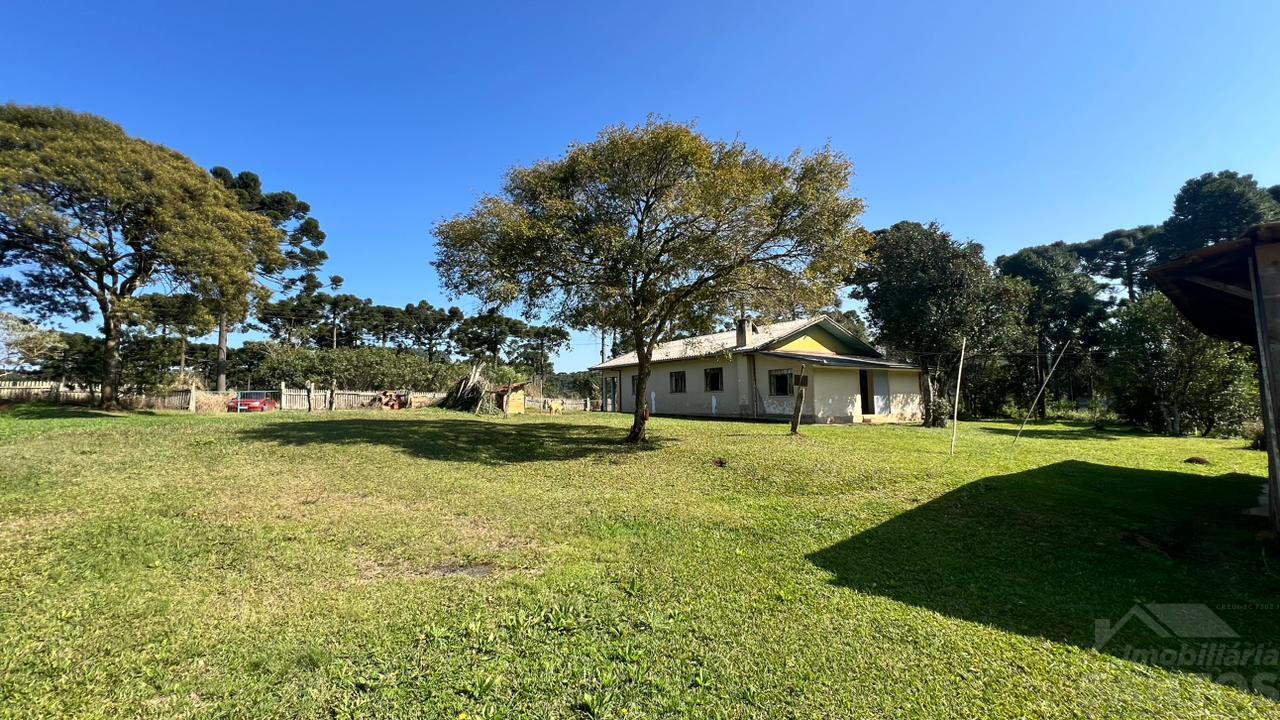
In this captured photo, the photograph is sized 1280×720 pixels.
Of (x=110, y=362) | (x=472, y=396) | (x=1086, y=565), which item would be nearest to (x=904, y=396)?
(x=1086, y=565)

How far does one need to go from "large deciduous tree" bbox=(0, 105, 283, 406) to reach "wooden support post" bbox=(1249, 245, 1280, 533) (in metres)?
26.0

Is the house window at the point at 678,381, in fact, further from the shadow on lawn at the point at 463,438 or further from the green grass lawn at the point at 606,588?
the green grass lawn at the point at 606,588

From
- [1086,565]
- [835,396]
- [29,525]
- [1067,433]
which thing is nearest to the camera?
[1086,565]

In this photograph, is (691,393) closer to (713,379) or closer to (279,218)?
(713,379)

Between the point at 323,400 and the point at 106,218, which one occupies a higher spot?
the point at 106,218

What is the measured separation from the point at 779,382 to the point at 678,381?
5.90 meters

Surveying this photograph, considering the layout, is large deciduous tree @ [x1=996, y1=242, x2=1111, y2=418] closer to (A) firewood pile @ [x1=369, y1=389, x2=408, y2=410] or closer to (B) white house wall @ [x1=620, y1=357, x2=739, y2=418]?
(B) white house wall @ [x1=620, y1=357, x2=739, y2=418]

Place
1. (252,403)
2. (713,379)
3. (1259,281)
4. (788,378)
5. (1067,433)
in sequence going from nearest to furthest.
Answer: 1. (1259,281)
2. (1067,433)
3. (788,378)
4. (713,379)
5. (252,403)

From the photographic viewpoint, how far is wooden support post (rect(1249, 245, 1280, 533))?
5117mm

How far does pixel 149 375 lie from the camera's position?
20797 millimetres

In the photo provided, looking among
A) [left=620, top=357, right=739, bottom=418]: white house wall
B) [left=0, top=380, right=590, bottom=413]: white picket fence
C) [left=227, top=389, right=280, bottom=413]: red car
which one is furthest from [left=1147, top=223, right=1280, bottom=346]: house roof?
[left=227, top=389, right=280, bottom=413]: red car

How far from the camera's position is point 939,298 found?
28734 millimetres

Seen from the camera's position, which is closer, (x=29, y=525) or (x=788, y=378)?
(x=29, y=525)

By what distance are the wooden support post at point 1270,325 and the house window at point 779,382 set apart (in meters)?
15.1
